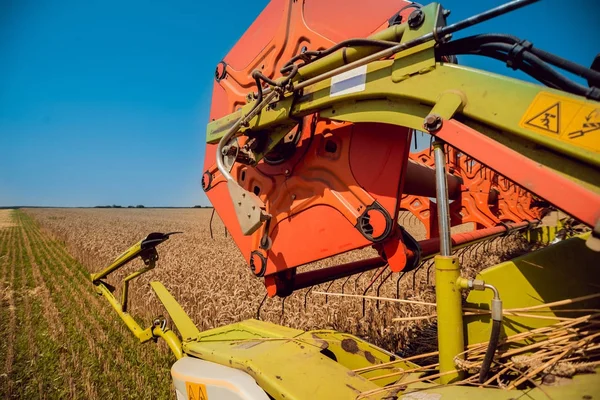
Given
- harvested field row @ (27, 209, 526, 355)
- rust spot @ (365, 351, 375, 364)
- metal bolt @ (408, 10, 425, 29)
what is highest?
metal bolt @ (408, 10, 425, 29)

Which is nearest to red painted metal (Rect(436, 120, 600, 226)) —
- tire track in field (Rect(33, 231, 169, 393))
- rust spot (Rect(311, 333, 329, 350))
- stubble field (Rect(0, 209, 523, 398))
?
rust spot (Rect(311, 333, 329, 350))

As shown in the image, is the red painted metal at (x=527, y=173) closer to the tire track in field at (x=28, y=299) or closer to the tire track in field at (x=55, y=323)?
the tire track in field at (x=55, y=323)

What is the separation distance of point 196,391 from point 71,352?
3.24 metres

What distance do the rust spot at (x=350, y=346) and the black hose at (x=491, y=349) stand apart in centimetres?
96

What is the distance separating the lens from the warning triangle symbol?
1.09 metres

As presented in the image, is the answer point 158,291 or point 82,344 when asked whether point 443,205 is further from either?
point 82,344

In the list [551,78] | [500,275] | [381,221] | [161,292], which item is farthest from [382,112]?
[161,292]

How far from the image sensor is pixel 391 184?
168 cm

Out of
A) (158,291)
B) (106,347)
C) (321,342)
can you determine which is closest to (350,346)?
(321,342)

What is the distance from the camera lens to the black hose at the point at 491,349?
3.59 ft

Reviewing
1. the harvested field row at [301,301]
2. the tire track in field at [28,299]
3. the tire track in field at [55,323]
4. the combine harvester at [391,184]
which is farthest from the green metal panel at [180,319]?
the tire track in field at [28,299]

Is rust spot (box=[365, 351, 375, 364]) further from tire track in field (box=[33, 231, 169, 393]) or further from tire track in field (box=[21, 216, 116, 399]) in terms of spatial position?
tire track in field (box=[21, 216, 116, 399])

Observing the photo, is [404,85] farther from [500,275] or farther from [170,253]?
[170,253]

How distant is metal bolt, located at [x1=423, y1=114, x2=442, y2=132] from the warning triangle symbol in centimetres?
30
